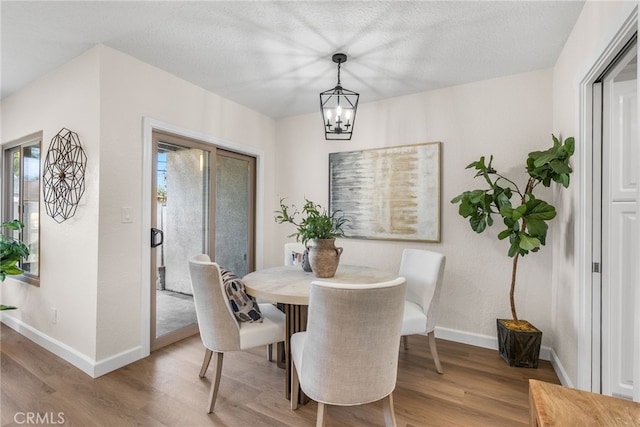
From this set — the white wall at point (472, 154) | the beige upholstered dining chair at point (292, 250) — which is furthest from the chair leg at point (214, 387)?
the white wall at point (472, 154)

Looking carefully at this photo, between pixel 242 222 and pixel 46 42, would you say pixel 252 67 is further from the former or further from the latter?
pixel 242 222

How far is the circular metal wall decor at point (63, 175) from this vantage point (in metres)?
2.40

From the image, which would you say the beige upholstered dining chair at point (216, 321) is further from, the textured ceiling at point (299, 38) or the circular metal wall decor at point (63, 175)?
the textured ceiling at point (299, 38)

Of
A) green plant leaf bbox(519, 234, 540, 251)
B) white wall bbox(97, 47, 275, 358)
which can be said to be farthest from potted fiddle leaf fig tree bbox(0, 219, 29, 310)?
green plant leaf bbox(519, 234, 540, 251)

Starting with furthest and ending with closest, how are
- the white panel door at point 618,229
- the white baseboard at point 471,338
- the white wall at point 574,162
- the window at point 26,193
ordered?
1. the window at point 26,193
2. the white baseboard at point 471,338
3. the white panel door at point 618,229
4. the white wall at point 574,162

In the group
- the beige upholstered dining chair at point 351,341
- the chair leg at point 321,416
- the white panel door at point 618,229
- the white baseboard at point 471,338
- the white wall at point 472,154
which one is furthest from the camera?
the white baseboard at point 471,338

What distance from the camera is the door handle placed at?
2.67 metres

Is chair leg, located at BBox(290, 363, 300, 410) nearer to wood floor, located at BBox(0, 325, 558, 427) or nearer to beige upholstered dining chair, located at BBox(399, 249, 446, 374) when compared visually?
wood floor, located at BBox(0, 325, 558, 427)

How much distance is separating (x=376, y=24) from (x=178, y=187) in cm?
226

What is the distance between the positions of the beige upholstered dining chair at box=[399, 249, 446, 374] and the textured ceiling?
163 centimetres

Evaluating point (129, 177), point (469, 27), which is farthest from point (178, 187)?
point (469, 27)

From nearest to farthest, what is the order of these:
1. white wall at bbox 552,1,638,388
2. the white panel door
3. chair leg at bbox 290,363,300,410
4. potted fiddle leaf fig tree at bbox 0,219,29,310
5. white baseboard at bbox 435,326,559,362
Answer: white wall at bbox 552,1,638,388, the white panel door, chair leg at bbox 290,363,300,410, potted fiddle leaf fig tree at bbox 0,219,29,310, white baseboard at bbox 435,326,559,362

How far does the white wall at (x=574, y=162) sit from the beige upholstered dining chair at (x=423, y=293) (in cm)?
83

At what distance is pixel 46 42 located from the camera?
2.24 metres
